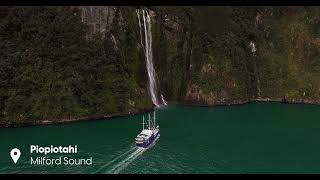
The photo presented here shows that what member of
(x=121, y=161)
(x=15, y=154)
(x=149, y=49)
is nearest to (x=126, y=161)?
(x=121, y=161)

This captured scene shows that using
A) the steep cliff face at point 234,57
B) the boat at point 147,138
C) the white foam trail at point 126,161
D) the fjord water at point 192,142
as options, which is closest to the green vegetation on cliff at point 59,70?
the fjord water at point 192,142

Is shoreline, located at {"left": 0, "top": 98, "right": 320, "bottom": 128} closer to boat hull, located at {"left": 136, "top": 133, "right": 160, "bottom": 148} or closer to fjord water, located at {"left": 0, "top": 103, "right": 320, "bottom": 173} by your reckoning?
fjord water, located at {"left": 0, "top": 103, "right": 320, "bottom": 173}

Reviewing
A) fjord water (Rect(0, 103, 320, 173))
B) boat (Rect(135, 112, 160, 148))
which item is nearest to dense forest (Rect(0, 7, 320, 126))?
fjord water (Rect(0, 103, 320, 173))

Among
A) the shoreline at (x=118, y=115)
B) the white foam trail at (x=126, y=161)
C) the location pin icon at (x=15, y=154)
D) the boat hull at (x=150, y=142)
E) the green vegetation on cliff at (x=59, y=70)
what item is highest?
the green vegetation on cliff at (x=59, y=70)

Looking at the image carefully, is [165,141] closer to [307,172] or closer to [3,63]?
[307,172]

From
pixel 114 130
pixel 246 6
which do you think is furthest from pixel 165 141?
pixel 246 6

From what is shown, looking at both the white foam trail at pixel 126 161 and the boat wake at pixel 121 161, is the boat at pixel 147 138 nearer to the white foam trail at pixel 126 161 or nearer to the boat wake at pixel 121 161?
the boat wake at pixel 121 161
